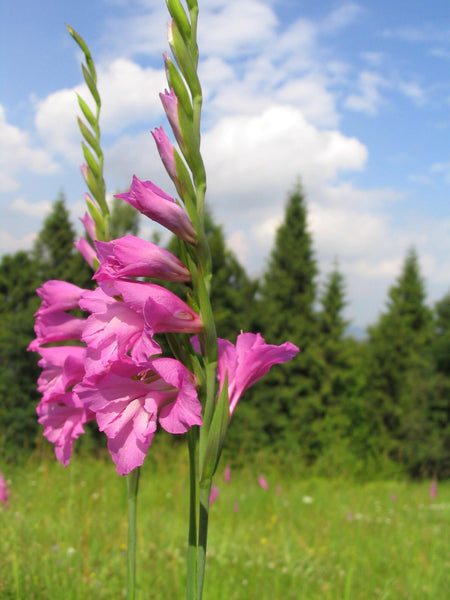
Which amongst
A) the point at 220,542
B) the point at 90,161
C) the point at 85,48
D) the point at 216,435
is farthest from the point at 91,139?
the point at 220,542

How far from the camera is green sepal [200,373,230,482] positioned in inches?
44.2

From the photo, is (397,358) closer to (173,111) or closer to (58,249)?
(58,249)

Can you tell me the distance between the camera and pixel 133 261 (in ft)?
3.75

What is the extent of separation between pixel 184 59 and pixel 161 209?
35cm

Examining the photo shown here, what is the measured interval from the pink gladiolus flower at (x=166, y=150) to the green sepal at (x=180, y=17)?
22cm

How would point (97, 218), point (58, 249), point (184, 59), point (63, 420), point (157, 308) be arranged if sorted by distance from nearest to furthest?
point (157, 308) → point (184, 59) → point (63, 420) → point (97, 218) → point (58, 249)

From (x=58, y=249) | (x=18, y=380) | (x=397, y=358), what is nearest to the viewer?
(x=18, y=380)

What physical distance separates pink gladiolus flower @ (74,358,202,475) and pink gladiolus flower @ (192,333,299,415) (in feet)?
0.53

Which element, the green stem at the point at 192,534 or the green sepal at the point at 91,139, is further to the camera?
the green sepal at the point at 91,139

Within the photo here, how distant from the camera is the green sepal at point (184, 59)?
1.20 meters

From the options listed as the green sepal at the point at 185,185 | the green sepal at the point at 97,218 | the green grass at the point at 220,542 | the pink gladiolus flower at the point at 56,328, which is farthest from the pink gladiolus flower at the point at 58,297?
the green grass at the point at 220,542

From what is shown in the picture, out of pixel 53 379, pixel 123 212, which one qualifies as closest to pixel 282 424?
pixel 53 379

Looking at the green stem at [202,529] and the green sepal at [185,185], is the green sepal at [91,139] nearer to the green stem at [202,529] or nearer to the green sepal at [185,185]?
the green sepal at [185,185]

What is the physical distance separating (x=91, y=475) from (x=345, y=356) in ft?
23.8
